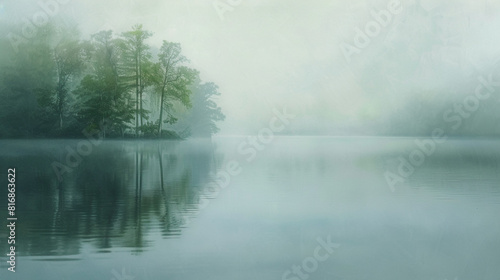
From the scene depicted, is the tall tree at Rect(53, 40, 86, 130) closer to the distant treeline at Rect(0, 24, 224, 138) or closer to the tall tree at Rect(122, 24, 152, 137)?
the distant treeline at Rect(0, 24, 224, 138)

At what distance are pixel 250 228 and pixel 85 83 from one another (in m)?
44.8

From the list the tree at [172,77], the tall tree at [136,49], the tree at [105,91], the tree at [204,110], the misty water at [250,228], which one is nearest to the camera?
the misty water at [250,228]

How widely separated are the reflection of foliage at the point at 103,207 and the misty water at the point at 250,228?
0.03 meters

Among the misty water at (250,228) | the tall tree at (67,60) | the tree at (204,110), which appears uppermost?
Result: the tall tree at (67,60)

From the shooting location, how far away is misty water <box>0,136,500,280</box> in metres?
7.38

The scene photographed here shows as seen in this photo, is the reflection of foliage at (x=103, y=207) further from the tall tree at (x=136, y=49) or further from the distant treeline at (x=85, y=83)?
the tall tree at (x=136, y=49)

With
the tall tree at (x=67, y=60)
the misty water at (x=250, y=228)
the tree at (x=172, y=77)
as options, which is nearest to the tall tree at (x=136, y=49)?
the tree at (x=172, y=77)

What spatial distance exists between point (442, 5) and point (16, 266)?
8043 inches

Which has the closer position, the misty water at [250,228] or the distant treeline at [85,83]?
the misty water at [250,228]

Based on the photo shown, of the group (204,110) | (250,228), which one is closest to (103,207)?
(250,228)

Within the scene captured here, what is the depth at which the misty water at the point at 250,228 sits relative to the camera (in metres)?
7.38

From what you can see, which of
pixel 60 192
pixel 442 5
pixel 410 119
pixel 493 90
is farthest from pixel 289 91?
pixel 60 192

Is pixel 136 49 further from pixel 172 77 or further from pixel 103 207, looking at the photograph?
pixel 103 207

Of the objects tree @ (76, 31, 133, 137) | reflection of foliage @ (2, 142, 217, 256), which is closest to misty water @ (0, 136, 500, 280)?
reflection of foliage @ (2, 142, 217, 256)
